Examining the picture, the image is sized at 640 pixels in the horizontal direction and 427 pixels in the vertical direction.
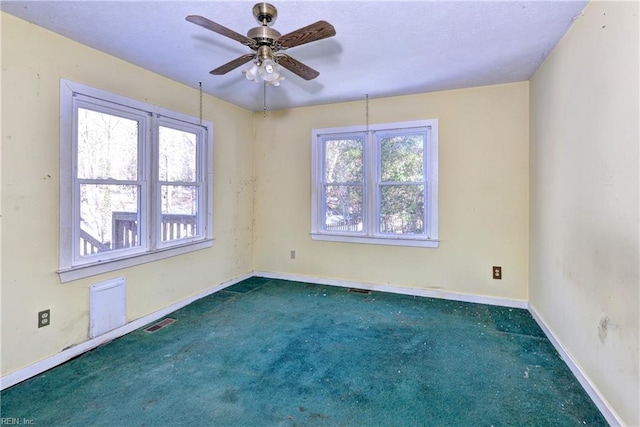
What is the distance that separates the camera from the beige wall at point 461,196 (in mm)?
3441

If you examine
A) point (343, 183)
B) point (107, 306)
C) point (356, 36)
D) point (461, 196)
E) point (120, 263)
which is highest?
point (356, 36)

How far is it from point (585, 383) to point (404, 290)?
2043 mm

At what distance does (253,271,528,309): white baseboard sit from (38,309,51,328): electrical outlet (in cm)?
262

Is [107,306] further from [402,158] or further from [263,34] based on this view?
[402,158]

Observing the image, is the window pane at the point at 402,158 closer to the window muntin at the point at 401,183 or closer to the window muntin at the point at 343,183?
the window muntin at the point at 401,183

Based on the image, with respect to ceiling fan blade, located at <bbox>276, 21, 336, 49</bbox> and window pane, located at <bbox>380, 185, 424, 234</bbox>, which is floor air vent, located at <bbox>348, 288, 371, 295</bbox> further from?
ceiling fan blade, located at <bbox>276, 21, 336, 49</bbox>

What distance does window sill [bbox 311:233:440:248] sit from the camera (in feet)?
12.5

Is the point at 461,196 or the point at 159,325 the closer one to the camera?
the point at 159,325

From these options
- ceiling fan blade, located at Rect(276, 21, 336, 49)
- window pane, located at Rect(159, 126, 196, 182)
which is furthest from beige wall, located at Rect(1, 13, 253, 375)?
ceiling fan blade, located at Rect(276, 21, 336, 49)

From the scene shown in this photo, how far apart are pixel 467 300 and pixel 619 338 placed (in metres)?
2.03

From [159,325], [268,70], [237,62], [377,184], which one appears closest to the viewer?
[268,70]

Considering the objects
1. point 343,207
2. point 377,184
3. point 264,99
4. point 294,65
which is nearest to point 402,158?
point 377,184

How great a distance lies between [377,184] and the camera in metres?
4.04

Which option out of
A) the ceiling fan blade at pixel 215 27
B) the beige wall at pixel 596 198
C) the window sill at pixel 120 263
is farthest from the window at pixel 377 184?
the ceiling fan blade at pixel 215 27
